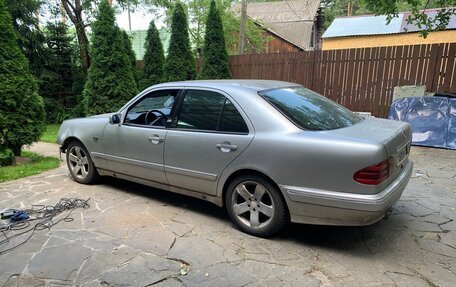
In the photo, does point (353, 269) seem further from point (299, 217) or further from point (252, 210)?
point (252, 210)

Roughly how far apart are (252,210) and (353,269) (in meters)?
1.06

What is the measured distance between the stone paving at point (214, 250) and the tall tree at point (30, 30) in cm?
1115

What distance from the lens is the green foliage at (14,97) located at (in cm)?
595

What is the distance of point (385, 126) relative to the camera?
11.4 feet

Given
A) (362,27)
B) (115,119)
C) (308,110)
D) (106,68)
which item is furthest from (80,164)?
(362,27)

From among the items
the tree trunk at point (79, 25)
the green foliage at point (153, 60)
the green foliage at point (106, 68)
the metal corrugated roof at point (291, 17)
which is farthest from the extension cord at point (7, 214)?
the metal corrugated roof at point (291, 17)

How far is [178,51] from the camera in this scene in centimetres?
1147

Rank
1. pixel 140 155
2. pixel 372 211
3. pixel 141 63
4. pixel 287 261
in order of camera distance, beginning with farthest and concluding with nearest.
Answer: pixel 141 63
pixel 140 155
pixel 287 261
pixel 372 211

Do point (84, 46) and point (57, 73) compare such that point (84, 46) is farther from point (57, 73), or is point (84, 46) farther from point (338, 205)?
point (338, 205)

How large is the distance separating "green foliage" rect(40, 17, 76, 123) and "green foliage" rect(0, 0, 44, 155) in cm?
798

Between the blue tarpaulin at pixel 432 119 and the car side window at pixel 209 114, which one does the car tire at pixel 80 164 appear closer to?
the car side window at pixel 209 114

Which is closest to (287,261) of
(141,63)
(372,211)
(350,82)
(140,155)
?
(372,211)

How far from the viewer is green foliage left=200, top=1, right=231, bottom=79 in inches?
426

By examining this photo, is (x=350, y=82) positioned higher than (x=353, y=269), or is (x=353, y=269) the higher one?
(x=350, y=82)
